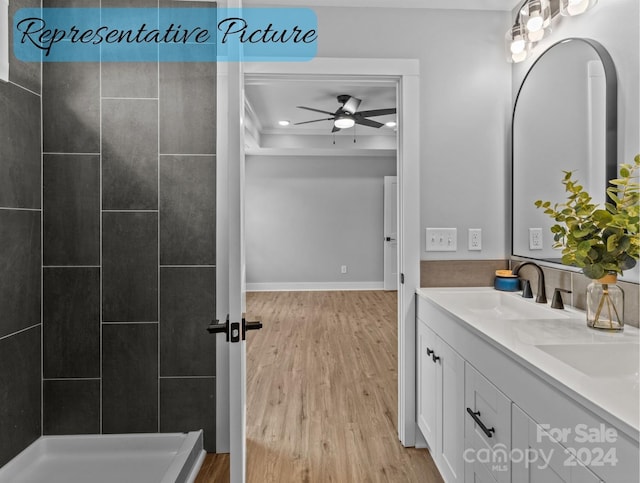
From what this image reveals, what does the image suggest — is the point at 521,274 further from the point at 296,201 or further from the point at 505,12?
the point at 296,201

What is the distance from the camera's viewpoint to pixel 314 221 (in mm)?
6453

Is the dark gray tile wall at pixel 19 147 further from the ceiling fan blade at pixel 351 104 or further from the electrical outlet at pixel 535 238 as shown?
the ceiling fan blade at pixel 351 104

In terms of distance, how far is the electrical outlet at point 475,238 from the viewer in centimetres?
207

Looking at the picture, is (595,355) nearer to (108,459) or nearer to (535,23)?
(535,23)

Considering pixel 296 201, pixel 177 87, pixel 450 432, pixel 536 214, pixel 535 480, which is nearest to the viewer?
pixel 535 480

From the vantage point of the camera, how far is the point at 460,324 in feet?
4.76

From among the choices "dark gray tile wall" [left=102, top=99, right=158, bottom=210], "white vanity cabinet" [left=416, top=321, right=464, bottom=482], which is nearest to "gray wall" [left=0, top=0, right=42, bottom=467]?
"dark gray tile wall" [left=102, top=99, right=158, bottom=210]

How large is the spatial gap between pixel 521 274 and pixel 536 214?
1.07 feet

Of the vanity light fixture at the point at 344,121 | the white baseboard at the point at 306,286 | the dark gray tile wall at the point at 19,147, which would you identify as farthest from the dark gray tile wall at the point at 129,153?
the white baseboard at the point at 306,286

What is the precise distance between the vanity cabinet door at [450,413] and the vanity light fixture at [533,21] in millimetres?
1481

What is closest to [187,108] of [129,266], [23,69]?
[23,69]

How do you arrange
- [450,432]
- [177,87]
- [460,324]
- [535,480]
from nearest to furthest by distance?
[535,480]
[460,324]
[450,432]
[177,87]

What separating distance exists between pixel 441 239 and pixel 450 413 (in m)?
0.89

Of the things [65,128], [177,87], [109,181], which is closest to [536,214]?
[177,87]
